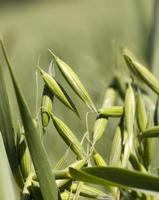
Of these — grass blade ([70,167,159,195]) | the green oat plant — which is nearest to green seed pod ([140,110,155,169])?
the green oat plant

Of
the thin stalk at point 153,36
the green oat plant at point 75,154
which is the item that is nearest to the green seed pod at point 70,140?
the green oat plant at point 75,154

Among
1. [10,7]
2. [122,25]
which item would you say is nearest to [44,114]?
[122,25]

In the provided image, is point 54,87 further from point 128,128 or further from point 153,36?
point 153,36

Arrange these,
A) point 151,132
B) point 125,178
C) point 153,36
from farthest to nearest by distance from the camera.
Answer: point 153,36
point 151,132
point 125,178

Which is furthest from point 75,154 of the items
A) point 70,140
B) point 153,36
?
point 153,36

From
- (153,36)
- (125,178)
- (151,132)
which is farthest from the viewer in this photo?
(153,36)

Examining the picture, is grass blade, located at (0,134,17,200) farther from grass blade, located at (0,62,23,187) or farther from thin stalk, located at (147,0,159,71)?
thin stalk, located at (147,0,159,71)

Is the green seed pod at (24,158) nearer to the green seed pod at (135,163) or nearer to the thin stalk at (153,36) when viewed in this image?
the green seed pod at (135,163)

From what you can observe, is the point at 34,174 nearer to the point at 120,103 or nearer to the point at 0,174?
the point at 0,174

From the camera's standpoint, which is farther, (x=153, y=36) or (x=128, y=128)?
(x=153, y=36)
